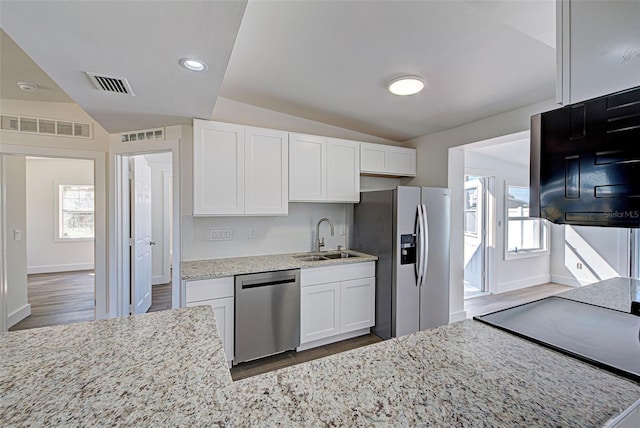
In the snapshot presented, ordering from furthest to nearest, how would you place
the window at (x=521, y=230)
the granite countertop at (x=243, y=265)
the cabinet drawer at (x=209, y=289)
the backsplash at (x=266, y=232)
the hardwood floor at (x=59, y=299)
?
the window at (x=521, y=230), the hardwood floor at (x=59, y=299), the backsplash at (x=266, y=232), the granite countertop at (x=243, y=265), the cabinet drawer at (x=209, y=289)

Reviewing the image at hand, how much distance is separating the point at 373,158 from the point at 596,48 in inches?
106

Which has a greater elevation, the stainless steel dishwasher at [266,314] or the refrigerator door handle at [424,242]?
the refrigerator door handle at [424,242]

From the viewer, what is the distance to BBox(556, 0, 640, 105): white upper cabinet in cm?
71

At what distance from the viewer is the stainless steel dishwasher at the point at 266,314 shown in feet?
7.96

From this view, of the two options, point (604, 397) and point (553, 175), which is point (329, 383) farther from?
point (553, 175)

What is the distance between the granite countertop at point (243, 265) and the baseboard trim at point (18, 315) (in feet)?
8.05

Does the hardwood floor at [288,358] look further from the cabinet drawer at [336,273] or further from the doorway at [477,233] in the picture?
the doorway at [477,233]

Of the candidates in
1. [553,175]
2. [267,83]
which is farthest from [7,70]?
[553,175]

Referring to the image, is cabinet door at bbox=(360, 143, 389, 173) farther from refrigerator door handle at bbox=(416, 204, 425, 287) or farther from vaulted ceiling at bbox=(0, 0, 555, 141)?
refrigerator door handle at bbox=(416, 204, 425, 287)

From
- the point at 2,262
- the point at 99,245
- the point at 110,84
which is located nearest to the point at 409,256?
the point at 110,84

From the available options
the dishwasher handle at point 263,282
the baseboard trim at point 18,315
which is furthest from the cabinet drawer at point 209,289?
the baseboard trim at point 18,315

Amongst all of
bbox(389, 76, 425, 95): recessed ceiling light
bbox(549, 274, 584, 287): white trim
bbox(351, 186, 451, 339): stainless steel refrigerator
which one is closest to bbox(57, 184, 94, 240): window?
bbox(351, 186, 451, 339): stainless steel refrigerator

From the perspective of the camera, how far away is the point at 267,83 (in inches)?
101

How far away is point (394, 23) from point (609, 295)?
204cm
